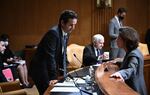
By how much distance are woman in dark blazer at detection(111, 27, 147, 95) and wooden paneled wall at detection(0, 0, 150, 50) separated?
20.0 ft

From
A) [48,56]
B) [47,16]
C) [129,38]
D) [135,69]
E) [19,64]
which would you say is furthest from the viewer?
[47,16]

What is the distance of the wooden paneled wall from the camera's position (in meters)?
9.45

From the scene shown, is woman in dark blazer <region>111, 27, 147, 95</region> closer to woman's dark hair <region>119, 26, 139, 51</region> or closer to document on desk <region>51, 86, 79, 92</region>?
woman's dark hair <region>119, 26, 139, 51</region>

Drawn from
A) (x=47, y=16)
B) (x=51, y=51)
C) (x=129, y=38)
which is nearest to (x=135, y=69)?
(x=129, y=38)

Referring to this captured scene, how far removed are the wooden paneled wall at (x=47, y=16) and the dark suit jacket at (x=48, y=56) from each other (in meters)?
5.77

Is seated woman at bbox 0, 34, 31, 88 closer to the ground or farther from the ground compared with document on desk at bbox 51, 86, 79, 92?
closer to the ground

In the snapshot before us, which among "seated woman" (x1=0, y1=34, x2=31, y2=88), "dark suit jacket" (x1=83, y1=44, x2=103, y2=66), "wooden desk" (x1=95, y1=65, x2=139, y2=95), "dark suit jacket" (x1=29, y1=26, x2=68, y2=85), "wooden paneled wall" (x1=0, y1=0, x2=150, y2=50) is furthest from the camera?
"wooden paneled wall" (x1=0, y1=0, x2=150, y2=50)

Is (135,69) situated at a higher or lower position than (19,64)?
higher

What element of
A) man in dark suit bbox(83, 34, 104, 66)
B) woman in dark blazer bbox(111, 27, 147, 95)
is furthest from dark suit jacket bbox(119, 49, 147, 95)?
man in dark suit bbox(83, 34, 104, 66)

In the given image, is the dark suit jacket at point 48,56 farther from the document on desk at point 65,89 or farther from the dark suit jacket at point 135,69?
the dark suit jacket at point 135,69

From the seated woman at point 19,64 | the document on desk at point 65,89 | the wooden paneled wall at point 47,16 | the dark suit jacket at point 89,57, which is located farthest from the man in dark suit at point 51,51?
the wooden paneled wall at point 47,16

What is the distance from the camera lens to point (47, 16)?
31.3 feet

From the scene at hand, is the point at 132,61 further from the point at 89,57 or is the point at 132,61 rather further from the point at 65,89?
the point at 89,57

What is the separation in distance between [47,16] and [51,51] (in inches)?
237
